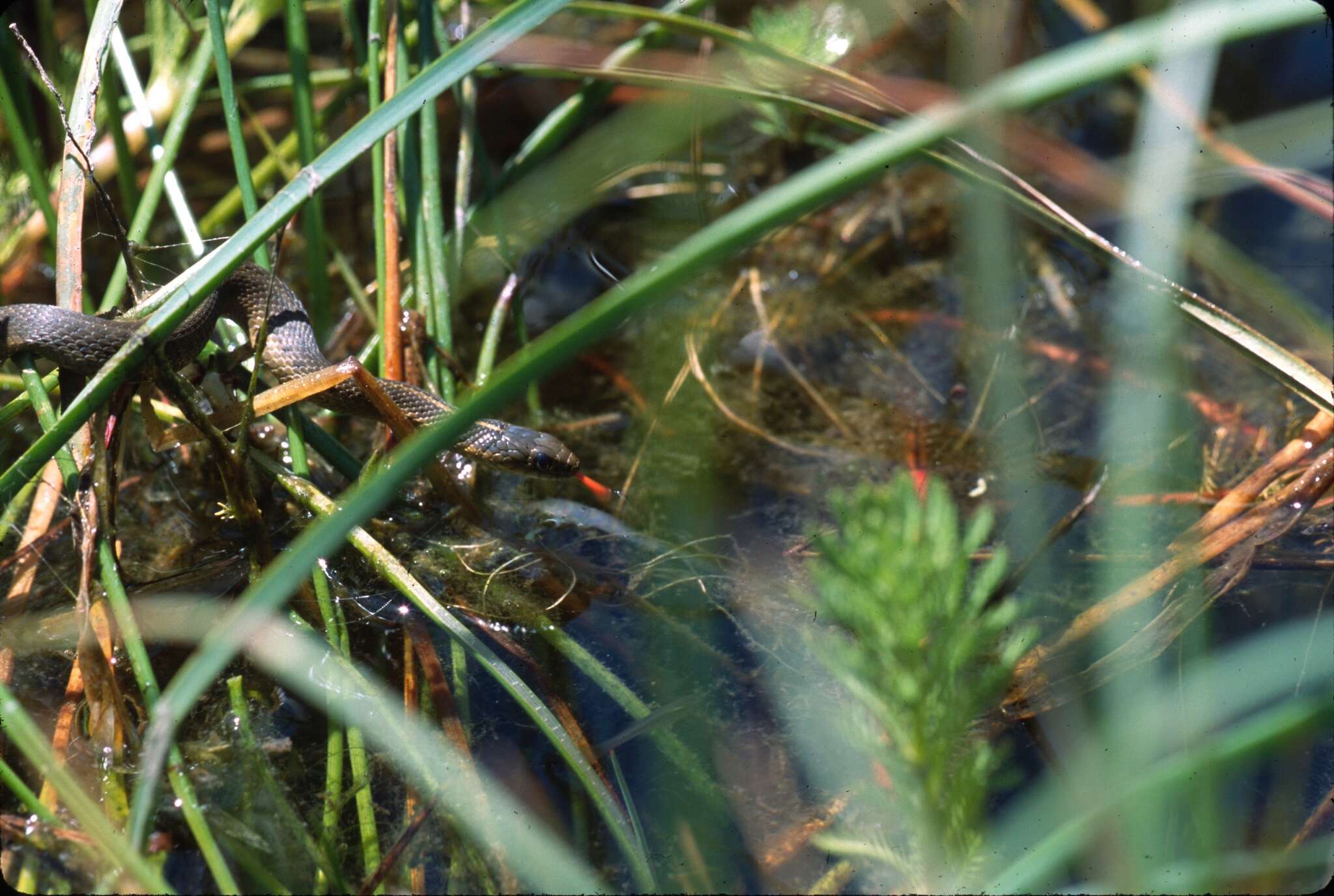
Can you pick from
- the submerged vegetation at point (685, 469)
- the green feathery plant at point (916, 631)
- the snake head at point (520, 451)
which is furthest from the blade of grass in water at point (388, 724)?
the snake head at point (520, 451)

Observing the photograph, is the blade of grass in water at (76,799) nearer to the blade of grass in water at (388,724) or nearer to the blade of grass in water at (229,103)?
the blade of grass in water at (388,724)

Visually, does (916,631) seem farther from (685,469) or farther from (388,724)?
(685,469)

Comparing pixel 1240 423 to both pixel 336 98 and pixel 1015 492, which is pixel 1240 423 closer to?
pixel 1015 492

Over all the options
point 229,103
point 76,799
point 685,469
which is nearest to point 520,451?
point 685,469

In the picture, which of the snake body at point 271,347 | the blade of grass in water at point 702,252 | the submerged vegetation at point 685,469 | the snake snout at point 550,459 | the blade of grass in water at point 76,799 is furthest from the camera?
the snake snout at point 550,459

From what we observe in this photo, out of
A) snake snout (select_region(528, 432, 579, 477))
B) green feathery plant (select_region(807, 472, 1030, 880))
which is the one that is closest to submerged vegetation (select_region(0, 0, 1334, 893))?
green feathery plant (select_region(807, 472, 1030, 880))

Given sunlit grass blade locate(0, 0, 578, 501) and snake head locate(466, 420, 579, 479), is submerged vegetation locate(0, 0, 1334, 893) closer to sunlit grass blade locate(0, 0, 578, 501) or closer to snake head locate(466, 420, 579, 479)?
sunlit grass blade locate(0, 0, 578, 501)
